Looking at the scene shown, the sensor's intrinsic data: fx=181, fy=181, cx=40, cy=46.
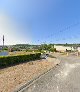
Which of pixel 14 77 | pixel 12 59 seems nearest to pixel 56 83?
pixel 14 77

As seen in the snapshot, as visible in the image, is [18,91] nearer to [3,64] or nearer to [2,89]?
[2,89]

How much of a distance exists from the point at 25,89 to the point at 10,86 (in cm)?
142

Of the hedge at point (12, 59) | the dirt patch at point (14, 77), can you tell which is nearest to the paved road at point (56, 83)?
the dirt patch at point (14, 77)

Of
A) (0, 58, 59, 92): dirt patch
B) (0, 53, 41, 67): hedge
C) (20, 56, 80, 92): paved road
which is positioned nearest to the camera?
(20, 56, 80, 92): paved road

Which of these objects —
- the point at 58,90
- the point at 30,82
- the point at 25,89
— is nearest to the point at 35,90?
the point at 25,89

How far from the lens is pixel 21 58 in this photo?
34969mm

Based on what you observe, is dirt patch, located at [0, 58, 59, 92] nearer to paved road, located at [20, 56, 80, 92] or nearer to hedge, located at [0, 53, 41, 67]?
paved road, located at [20, 56, 80, 92]

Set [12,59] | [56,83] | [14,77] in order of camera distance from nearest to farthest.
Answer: [56,83] < [14,77] < [12,59]

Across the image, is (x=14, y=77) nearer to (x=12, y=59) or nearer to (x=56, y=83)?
(x=56, y=83)

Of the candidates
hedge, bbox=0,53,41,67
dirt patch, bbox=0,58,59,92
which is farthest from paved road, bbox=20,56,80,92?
hedge, bbox=0,53,41,67

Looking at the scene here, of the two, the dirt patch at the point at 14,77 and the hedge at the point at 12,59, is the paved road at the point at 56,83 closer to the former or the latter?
the dirt patch at the point at 14,77

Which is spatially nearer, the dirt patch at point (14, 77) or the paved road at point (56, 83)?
the paved road at point (56, 83)

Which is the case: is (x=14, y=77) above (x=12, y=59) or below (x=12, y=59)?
below

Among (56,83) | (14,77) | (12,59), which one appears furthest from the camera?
(12,59)
